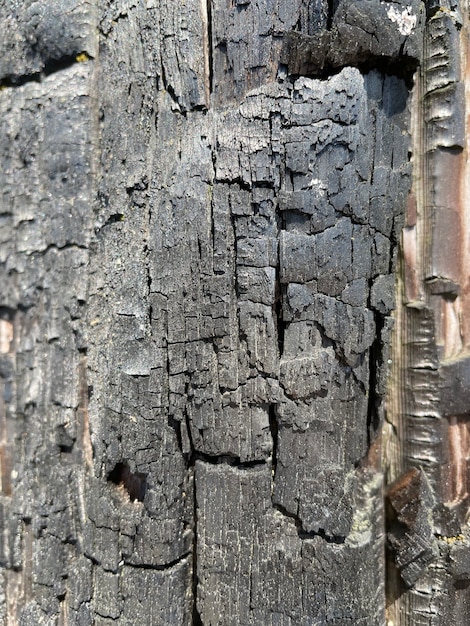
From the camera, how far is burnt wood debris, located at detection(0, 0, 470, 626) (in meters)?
1.25

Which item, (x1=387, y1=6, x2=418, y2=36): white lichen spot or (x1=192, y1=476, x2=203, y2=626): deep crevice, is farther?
(x1=192, y1=476, x2=203, y2=626): deep crevice

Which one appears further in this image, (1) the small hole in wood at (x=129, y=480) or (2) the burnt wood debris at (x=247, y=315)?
(1) the small hole in wood at (x=129, y=480)

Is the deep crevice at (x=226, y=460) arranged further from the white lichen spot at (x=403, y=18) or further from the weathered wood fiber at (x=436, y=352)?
the white lichen spot at (x=403, y=18)

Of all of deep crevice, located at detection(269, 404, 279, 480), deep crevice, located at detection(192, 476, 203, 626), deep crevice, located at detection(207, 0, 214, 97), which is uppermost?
deep crevice, located at detection(207, 0, 214, 97)

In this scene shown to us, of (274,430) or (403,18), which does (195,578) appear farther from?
(403,18)

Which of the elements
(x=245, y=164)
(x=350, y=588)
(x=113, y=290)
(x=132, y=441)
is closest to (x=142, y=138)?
(x=245, y=164)

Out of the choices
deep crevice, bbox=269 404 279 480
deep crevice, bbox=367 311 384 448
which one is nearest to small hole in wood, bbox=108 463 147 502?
deep crevice, bbox=269 404 279 480

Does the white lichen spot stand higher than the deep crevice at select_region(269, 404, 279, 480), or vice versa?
the white lichen spot

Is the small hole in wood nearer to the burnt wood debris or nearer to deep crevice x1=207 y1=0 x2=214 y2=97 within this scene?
the burnt wood debris

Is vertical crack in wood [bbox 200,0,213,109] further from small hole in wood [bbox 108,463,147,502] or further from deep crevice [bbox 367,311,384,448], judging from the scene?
small hole in wood [bbox 108,463,147,502]

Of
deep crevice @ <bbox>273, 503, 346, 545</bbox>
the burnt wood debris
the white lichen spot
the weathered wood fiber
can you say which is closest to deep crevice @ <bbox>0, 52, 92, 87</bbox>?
the burnt wood debris

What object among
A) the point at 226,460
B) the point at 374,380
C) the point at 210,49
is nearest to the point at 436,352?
the point at 374,380

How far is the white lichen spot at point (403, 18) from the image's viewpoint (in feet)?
4.06

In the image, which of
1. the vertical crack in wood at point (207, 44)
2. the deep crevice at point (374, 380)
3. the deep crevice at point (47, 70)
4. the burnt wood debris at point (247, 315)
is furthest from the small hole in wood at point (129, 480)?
the deep crevice at point (47, 70)
